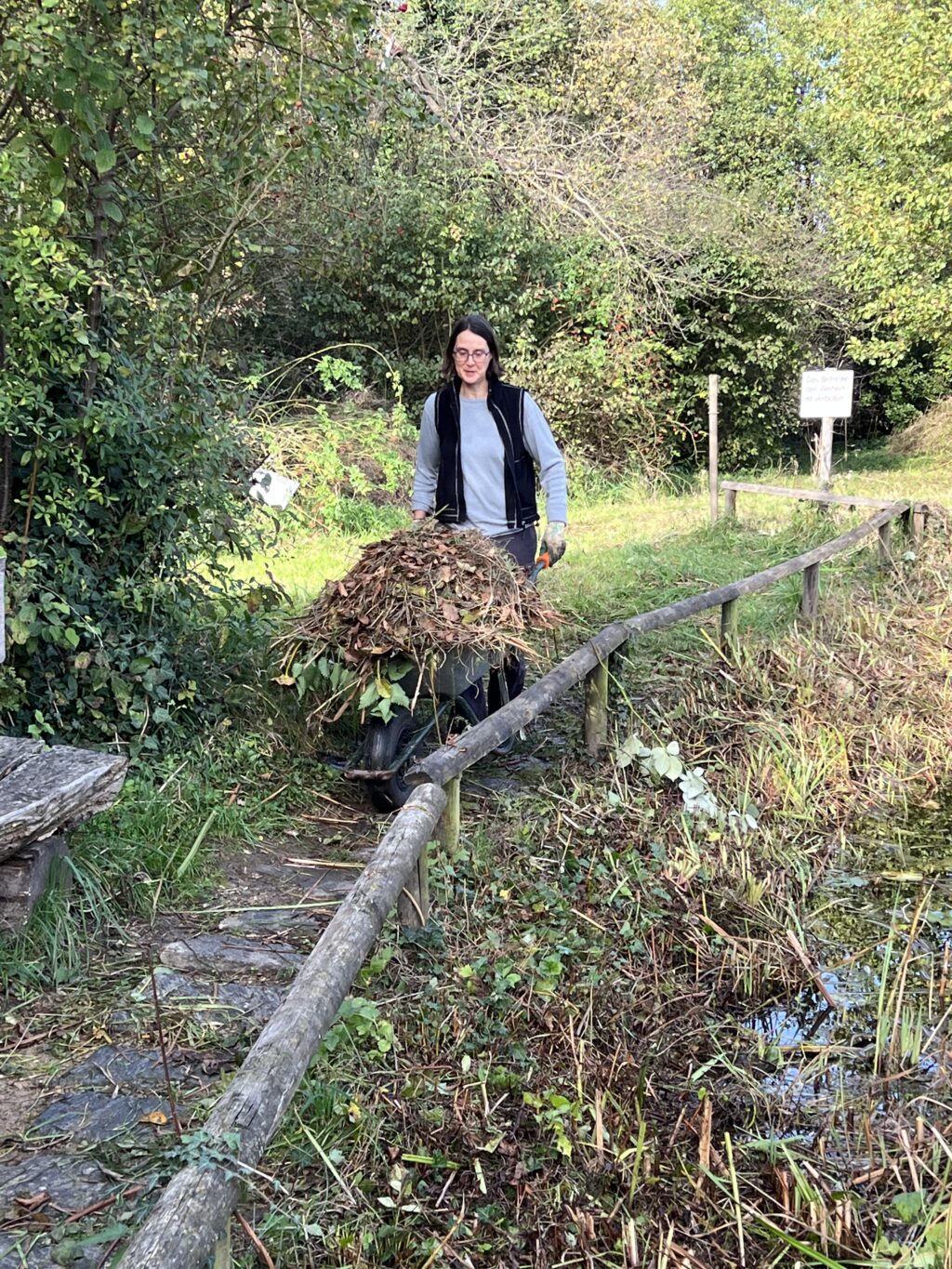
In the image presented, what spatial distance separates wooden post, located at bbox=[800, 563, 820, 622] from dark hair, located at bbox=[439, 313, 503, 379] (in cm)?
345

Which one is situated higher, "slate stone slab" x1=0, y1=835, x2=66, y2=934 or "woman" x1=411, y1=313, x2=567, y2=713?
"woman" x1=411, y1=313, x2=567, y2=713

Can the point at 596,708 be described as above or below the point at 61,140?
below

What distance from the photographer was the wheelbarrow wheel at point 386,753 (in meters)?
4.52

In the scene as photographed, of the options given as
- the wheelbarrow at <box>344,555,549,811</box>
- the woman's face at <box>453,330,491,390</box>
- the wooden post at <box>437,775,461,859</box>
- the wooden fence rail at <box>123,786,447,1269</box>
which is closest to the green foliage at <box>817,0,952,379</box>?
the woman's face at <box>453,330,491,390</box>

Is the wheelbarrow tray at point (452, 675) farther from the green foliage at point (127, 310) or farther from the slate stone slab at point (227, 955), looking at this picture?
the slate stone slab at point (227, 955)

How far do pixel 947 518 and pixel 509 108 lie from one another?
32.6 ft

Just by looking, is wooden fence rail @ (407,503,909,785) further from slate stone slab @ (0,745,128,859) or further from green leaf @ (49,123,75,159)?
green leaf @ (49,123,75,159)

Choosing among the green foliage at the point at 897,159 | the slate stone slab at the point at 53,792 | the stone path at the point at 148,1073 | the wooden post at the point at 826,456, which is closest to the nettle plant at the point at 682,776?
the stone path at the point at 148,1073

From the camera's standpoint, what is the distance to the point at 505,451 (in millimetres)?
5078

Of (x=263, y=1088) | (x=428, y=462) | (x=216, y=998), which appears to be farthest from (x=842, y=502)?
(x=263, y=1088)

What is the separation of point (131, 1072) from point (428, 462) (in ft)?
10.3

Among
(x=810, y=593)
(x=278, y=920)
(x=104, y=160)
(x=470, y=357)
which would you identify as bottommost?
(x=278, y=920)

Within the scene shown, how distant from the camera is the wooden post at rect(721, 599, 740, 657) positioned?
21.4ft

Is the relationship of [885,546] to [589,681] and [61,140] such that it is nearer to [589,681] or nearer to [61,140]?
[589,681]
